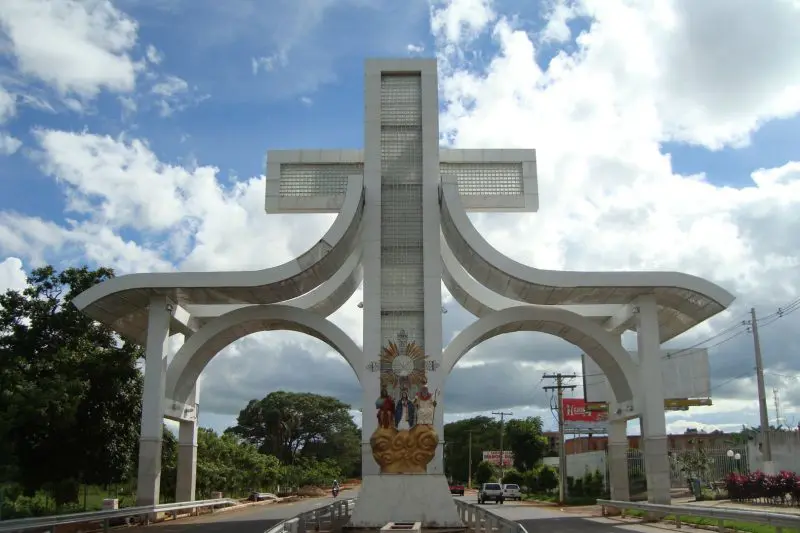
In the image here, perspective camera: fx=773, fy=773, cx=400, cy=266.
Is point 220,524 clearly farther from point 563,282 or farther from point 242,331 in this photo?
point 563,282

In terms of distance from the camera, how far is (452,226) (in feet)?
71.8

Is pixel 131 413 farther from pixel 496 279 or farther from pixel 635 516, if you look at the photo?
pixel 635 516

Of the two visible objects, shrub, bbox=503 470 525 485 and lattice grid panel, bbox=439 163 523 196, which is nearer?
lattice grid panel, bbox=439 163 523 196

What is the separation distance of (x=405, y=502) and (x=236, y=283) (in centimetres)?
779

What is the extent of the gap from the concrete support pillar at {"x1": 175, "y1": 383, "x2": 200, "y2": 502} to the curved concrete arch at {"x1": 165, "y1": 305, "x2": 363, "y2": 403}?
4.49 feet

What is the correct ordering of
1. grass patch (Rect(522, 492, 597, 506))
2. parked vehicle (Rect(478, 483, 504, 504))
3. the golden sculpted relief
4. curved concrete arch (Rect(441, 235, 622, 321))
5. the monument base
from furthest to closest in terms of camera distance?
parked vehicle (Rect(478, 483, 504, 504)), grass patch (Rect(522, 492, 597, 506)), curved concrete arch (Rect(441, 235, 622, 321)), the golden sculpted relief, the monument base

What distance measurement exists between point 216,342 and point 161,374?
108 inches

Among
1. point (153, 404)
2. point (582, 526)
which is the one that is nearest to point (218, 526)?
point (153, 404)

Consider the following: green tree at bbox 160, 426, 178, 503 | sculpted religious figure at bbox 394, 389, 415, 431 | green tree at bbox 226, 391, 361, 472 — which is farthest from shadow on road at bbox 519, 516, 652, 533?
green tree at bbox 226, 391, 361, 472

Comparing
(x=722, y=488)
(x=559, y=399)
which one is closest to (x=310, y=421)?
(x=559, y=399)

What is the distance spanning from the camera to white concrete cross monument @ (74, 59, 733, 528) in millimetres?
20766

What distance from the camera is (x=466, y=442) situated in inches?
3140

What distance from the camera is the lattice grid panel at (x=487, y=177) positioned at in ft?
79.4

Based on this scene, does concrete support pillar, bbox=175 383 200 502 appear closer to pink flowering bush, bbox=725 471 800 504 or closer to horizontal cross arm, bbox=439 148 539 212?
horizontal cross arm, bbox=439 148 539 212
